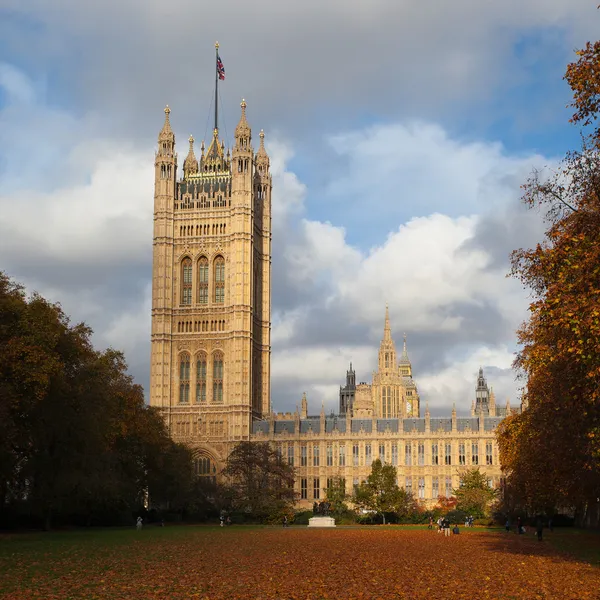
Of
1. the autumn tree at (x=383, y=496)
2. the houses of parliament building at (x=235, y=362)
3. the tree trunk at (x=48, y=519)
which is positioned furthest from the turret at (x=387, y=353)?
the tree trunk at (x=48, y=519)

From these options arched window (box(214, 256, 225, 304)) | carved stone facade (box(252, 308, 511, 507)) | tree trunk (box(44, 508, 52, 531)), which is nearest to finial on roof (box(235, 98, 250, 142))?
arched window (box(214, 256, 225, 304))

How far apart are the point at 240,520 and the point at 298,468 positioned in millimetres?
29793

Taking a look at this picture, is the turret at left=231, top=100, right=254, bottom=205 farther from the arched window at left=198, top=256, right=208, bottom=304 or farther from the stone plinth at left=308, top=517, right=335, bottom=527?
the stone plinth at left=308, top=517, right=335, bottom=527

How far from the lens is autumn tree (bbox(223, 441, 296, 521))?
84438 mm

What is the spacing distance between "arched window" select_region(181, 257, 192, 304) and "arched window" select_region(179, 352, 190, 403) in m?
7.27

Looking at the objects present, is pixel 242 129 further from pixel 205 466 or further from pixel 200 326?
pixel 205 466

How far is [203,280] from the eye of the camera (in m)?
120

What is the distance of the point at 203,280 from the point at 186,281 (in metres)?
2.33

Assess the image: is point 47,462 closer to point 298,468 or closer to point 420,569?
point 420,569

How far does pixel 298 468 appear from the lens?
377 ft

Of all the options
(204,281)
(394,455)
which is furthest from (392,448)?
(204,281)

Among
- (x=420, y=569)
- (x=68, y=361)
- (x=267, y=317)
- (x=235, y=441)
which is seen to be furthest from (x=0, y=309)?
(x=267, y=317)

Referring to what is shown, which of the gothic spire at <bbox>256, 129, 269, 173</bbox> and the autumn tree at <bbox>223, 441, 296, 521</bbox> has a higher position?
the gothic spire at <bbox>256, 129, 269, 173</bbox>

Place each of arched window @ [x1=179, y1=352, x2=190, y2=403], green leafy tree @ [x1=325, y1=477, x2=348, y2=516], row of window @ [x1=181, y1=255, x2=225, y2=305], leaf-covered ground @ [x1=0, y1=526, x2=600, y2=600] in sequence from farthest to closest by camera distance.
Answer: row of window @ [x1=181, y1=255, x2=225, y2=305]
arched window @ [x1=179, y1=352, x2=190, y2=403]
green leafy tree @ [x1=325, y1=477, x2=348, y2=516]
leaf-covered ground @ [x1=0, y1=526, x2=600, y2=600]
